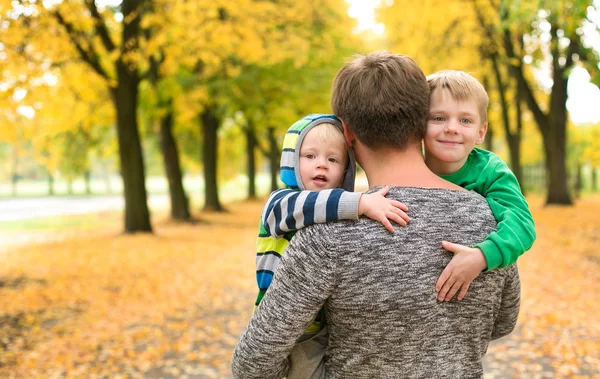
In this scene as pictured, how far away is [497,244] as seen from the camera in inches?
64.6

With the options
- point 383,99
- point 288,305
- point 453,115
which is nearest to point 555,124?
point 453,115

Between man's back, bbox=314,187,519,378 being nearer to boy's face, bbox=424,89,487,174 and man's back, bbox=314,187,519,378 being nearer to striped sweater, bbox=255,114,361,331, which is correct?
striped sweater, bbox=255,114,361,331

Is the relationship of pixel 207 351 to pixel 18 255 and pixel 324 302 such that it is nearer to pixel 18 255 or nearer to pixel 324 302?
pixel 324 302

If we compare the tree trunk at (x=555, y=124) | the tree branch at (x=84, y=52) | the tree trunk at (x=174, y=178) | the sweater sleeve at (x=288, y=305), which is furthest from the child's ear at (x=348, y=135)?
the tree trunk at (x=174, y=178)

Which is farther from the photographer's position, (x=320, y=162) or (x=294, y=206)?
(x=320, y=162)

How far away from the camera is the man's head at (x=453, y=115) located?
5.97 feet

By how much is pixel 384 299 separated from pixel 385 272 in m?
0.09

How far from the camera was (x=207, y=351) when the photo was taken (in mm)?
6402

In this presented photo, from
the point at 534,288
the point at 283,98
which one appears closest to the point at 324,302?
the point at 534,288

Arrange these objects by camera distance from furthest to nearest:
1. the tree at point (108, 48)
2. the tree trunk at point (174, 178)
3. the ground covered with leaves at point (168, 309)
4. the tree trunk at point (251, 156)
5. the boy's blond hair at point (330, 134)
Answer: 1. the tree trunk at point (251, 156)
2. the tree trunk at point (174, 178)
3. the tree at point (108, 48)
4. the ground covered with leaves at point (168, 309)
5. the boy's blond hair at point (330, 134)

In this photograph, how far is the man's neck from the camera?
1690 millimetres

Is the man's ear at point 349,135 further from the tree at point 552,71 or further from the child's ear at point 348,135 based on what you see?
the tree at point 552,71

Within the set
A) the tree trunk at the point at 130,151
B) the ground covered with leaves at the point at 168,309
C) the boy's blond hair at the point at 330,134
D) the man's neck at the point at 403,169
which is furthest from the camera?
the tree trunk at the point at 130,151

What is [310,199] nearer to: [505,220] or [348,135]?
[348,135]
